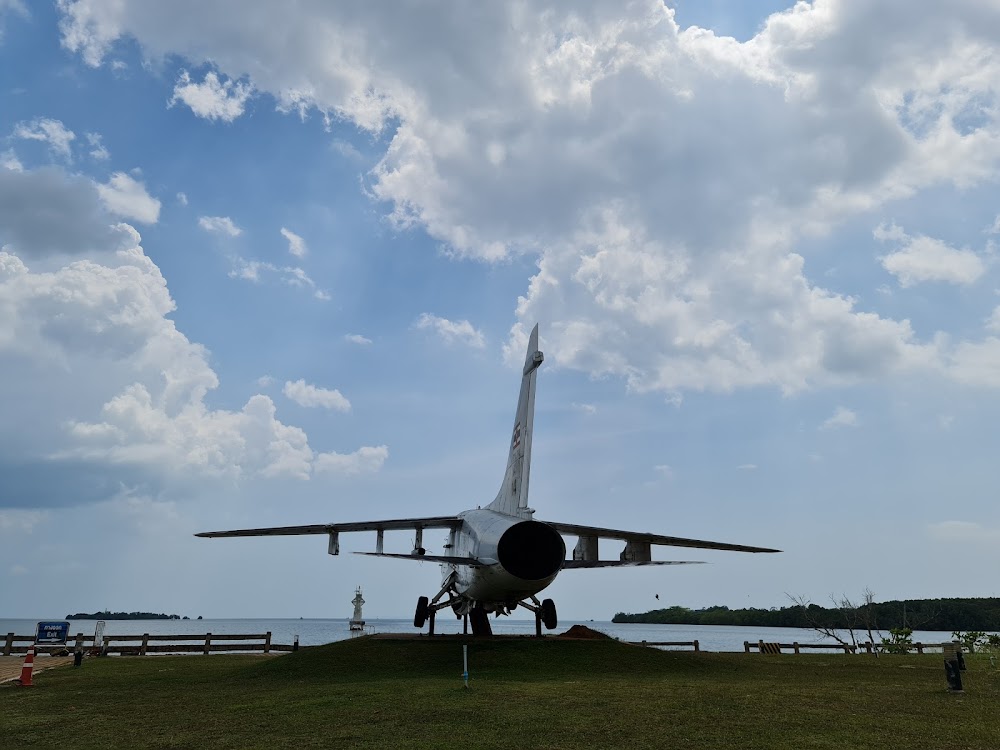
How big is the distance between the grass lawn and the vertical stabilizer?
4844mm

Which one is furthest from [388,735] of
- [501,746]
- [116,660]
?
[116,660]

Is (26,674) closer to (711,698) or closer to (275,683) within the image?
(275,683)

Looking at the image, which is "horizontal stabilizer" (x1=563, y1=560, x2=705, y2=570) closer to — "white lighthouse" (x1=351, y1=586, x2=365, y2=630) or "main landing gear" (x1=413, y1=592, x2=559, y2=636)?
"main landing gear" (x1=413, y1=592, x2=559, y2=636)

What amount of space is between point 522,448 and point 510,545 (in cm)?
482

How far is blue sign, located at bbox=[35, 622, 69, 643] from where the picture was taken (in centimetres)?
3012

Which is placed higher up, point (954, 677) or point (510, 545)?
point (510, 545)

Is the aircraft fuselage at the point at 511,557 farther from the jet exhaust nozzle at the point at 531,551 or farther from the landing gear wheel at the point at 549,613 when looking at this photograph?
the landing gear wheel at the point at 549,613

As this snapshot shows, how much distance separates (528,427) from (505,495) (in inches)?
101

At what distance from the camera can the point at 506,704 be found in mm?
13328

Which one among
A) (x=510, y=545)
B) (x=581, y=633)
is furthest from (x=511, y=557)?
(x=581, y=633)

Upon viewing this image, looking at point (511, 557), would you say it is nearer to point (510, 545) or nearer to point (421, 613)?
point (510, 545)

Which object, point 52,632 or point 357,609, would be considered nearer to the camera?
point 52,632

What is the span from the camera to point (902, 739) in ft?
32.6

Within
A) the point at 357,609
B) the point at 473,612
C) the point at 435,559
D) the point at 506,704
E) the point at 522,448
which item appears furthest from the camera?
the point at 357,609
